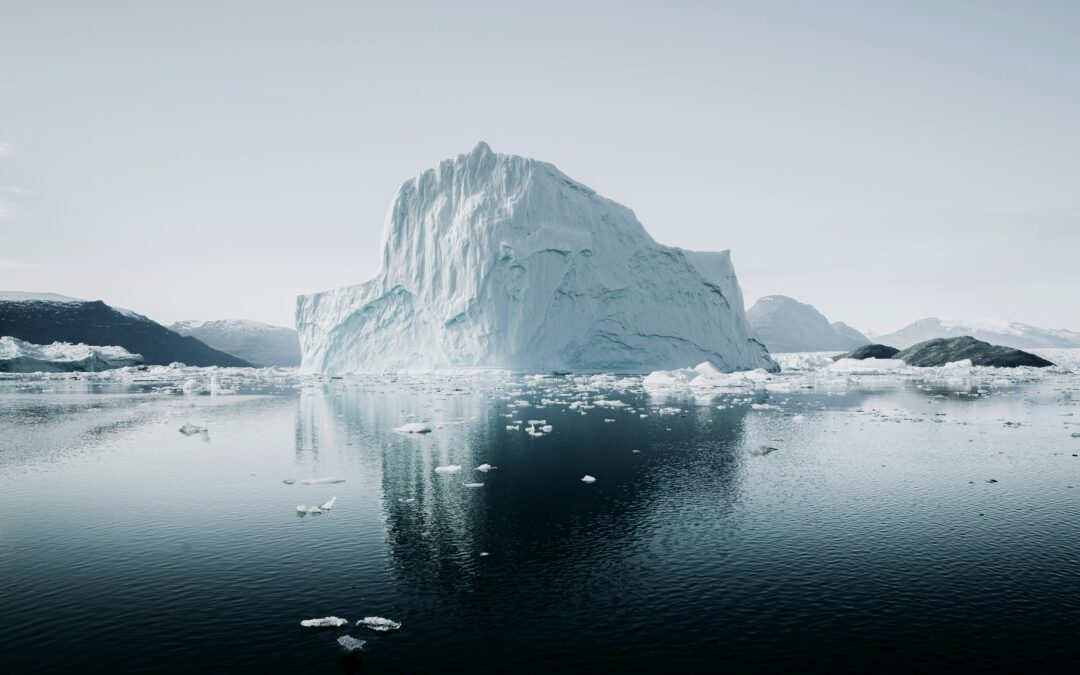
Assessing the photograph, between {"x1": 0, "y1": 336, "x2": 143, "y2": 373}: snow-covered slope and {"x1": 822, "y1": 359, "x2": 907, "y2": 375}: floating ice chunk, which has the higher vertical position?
{"x1": 0, "y1": 336, "x2": 143, "y2": 373}: snow-covered slope

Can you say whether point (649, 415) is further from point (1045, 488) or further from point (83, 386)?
point (83, 386)

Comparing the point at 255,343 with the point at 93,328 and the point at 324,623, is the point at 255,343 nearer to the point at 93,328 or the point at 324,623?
the point at 93,328

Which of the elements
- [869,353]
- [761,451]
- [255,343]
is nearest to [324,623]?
[761,451]

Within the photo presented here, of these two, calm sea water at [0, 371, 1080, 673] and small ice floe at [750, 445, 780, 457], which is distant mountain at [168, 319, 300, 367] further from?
small ice floe at [750, 445, 780, 457]

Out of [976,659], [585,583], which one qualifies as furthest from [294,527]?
[976,659]

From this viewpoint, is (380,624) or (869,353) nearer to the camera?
(380,624)

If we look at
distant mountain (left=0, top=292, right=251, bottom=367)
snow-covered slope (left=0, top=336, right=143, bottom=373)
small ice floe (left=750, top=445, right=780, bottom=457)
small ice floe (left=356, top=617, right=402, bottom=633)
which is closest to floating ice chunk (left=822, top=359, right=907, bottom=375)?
small ice floe (left=750, top=445, right=780, bottom=457)

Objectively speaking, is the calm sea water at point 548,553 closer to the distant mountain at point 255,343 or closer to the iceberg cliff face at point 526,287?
the iceberg cliff face at point 526,287
